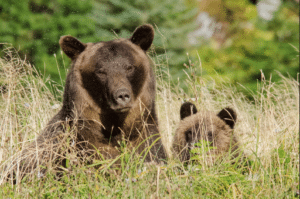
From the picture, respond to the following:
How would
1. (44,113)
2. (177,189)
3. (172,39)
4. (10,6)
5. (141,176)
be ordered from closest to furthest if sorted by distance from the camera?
(177,189) < (141,176) < (44,113) < (172,39) < (10,6)

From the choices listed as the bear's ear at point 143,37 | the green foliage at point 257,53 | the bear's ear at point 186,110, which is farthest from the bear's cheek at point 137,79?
the green foliage at point 257,53

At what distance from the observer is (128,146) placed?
376cm

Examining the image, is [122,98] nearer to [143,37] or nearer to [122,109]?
A: [122,109]

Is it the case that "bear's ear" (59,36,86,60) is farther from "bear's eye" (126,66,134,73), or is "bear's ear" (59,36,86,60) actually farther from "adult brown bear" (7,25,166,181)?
"bear's eye" (126,66,134,73)

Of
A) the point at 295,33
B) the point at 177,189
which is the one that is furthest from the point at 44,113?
the point at 295,33

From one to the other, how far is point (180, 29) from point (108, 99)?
44.2 feet

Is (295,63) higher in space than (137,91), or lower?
lower

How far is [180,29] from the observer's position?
16609 millimetres

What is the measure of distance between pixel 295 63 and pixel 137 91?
44.5 feet

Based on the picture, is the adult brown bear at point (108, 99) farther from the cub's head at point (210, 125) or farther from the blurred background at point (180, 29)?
the blurred background at point (180, 29)

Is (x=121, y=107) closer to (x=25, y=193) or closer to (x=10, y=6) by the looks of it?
(x=25, y=193)

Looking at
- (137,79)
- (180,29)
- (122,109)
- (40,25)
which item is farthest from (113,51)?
(40,25)

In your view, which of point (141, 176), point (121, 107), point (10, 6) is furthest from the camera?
point (10, 6)

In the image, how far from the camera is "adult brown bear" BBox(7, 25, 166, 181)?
3.67 meters
